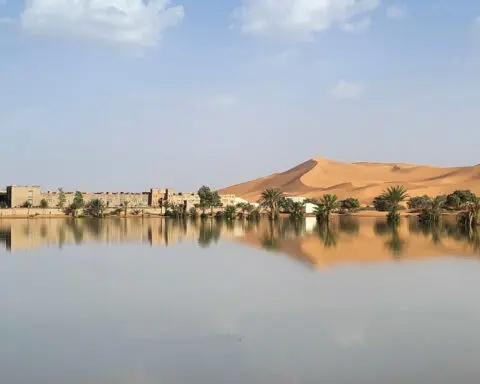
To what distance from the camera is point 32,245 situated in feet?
100

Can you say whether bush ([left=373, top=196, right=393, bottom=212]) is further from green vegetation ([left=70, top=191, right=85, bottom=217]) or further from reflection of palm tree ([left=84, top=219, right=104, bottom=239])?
green vegetation ([left=70, top=191, right=85, bottom=217])

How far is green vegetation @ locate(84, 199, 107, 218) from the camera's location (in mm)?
75350

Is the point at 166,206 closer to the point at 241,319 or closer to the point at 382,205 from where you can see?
the point at 382,205

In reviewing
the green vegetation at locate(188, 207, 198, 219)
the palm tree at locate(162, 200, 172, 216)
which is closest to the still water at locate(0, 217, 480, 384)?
the green vegetation at locate(188, 207, 198, 219)

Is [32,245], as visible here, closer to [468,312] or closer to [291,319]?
[291,319]

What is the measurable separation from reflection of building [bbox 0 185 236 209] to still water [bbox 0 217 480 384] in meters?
56.6

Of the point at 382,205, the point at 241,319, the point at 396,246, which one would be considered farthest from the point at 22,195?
the point at 241,319

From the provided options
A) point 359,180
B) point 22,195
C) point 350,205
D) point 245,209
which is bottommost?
point 245,209

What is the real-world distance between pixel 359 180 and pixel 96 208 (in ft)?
250

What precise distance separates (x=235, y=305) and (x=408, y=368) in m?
5.58

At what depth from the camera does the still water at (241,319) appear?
358 inches

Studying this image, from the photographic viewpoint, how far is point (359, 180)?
136 m

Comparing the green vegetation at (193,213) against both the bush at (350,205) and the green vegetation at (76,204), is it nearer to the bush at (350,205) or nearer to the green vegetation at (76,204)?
the green vegetation at (76,204)

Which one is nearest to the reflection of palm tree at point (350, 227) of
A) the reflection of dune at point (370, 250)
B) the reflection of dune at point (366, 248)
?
the reflection of dune at point (366, 248)
